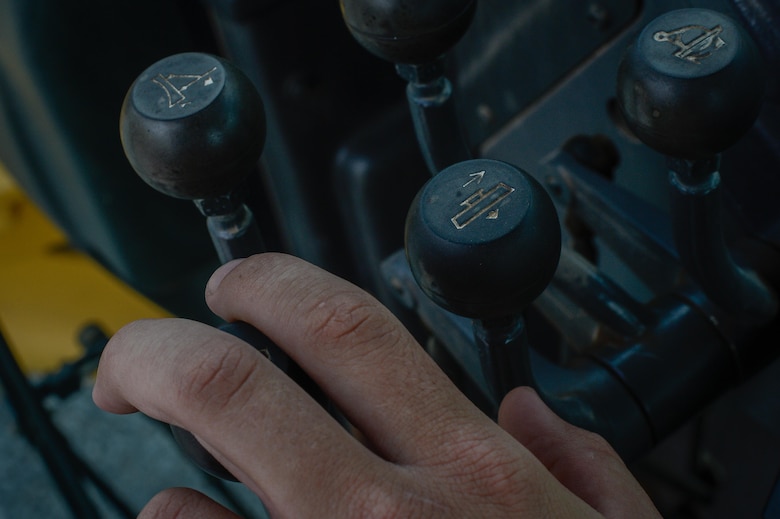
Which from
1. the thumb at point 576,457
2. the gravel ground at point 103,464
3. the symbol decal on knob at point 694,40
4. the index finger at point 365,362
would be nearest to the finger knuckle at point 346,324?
the index finger at point 365,362

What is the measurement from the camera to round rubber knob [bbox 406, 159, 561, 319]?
51 cm

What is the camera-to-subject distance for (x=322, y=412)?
0.45m

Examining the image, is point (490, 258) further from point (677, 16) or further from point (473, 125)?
point (473, 125)

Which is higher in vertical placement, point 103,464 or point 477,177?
point 477,177

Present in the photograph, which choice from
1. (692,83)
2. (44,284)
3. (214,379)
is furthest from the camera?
(44,284)

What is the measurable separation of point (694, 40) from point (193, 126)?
0.29 metres

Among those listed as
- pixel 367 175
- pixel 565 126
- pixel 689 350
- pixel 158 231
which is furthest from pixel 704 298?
pixel 158 231

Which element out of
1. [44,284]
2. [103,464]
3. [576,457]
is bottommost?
[103,464]

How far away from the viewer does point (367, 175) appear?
3.45 feet

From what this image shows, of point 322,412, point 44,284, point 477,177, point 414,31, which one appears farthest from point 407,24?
point 44,284

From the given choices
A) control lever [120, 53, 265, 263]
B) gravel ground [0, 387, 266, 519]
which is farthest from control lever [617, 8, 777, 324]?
gravel ground [0, 387, 266, 519]

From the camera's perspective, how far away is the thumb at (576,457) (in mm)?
542

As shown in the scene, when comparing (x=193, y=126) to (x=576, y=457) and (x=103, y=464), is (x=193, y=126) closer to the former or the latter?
(x=576, y=457)

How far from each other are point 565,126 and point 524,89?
57 mm
